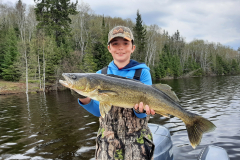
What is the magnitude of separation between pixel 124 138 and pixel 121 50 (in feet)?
4.96

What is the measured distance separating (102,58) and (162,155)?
40.5m

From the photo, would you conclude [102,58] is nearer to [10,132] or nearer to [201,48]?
[10,132]

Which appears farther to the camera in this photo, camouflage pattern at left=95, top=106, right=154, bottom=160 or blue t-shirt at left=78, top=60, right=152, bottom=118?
blue t-shirt at left=78, top=60, right=152, bottom=118

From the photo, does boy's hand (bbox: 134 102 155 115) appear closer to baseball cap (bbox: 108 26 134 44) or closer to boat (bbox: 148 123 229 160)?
baseball cap (bbox: 108 26 134 44)

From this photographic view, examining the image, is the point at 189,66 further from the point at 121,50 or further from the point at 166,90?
the point at 121,50

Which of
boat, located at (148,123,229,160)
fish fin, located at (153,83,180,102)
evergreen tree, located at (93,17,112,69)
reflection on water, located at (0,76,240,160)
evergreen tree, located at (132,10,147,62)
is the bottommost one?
reflection on water, located at (0,76,240,160)

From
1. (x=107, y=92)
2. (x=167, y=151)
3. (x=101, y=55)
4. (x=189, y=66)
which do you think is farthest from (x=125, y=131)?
(x=189, y=66)

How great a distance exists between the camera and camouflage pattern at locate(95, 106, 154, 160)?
2763 mm

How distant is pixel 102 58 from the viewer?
144 feet

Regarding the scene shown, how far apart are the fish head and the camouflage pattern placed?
0.53 m

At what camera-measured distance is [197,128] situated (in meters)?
3.01

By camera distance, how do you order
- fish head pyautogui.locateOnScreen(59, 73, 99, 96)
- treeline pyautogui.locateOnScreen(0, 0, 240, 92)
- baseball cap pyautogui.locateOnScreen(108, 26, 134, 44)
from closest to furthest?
fish head pyautogui.locateOnScreen(59, 73, 99, 96), baseball cap pyautogui.locateOnScreen(108, 26, 134, 44), treeline pyautogui.locateOnScreen(0, 0, 240, 92)

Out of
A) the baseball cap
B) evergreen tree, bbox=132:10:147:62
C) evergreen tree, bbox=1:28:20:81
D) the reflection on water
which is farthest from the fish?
evergreen tree, bbox=132:10:147:62

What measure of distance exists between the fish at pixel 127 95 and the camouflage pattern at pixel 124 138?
207mm
